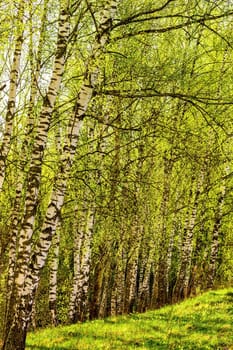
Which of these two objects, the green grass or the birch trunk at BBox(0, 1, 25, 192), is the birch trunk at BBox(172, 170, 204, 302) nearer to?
the green grass

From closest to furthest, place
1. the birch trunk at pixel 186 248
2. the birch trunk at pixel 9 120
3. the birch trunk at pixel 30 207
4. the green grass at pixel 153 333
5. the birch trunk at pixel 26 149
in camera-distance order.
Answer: the birch trunk at pixel 30 207 → the birch trunk at pixel 9 120 → the green grass at pixel 153 333 → the birch trunk at pixel 26 149 → the birch trunk at pixel 186 248

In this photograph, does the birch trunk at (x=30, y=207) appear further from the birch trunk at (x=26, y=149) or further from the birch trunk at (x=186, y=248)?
the birch trunk at (x=186, y=248)

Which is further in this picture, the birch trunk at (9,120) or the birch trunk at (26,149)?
the birch trunk at (26,149)

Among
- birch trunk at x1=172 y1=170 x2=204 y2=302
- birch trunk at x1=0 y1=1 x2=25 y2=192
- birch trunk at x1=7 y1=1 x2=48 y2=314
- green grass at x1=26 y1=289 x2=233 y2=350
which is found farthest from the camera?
birch trunk at x1=172 y1=170 x2=204 y2=302

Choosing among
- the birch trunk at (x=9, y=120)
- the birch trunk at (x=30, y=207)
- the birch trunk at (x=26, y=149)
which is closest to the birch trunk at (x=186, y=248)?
the birch trunk at (x=26, y=149)

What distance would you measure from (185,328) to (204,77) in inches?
463

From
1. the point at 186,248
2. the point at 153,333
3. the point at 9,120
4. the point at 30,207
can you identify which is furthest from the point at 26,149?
the point at 186,248

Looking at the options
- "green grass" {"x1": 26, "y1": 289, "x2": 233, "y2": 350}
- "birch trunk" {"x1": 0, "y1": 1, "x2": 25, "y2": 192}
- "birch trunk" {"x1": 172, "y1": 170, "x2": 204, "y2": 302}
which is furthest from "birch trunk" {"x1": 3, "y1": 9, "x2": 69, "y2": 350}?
"birch trunk" {"x1": 172, "y1": 170, "x2": 204, "y2": 302}

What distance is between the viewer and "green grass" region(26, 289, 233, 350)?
10859 mm

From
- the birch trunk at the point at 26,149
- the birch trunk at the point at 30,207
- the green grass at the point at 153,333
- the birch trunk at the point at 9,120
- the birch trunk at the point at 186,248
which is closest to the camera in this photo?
the birch trunk at the point at 30,207

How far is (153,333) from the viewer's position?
40.7 feet

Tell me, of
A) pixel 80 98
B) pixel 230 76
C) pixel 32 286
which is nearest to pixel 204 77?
pixel 230 76

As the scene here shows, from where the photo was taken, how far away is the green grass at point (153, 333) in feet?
35.6

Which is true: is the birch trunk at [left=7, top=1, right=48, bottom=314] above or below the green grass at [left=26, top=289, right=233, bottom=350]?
above
